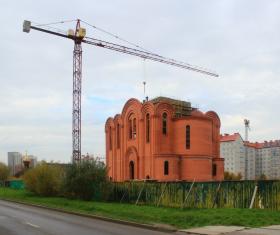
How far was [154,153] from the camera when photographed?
6831 cm

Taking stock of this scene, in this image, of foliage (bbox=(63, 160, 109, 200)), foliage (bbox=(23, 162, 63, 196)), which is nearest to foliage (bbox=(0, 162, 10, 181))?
foliage (bbox=(23, 162, 63, 196))

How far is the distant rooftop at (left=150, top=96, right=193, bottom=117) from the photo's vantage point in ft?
239

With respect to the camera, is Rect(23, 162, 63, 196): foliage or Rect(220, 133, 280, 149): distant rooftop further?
Rect(220, 133, 280, 149): distant rooftop

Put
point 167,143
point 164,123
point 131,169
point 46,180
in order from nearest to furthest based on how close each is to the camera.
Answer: point 46,180
point 167,143
point 164,123
point 131,169

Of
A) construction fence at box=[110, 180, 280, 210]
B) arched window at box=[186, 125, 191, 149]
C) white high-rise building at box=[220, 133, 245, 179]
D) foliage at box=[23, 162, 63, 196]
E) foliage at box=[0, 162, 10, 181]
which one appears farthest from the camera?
white high-rise building at box=[220, 133, 245, 179]

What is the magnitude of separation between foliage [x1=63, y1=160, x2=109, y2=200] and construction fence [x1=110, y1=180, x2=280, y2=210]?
2.92 meters

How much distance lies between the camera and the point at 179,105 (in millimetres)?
74500

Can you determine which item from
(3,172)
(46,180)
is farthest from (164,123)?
(3,172)

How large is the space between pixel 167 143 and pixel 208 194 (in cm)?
4458

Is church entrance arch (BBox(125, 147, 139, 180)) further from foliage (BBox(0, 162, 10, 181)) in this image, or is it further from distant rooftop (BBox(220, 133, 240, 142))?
distant rooftop (BBox(220, 133, 240, 142))

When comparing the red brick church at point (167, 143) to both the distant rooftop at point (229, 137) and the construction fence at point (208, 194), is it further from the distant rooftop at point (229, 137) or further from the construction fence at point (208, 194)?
the distant rooftop at point (229, 137)

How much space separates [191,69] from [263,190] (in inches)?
3204

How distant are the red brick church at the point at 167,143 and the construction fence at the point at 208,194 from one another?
3596 cm

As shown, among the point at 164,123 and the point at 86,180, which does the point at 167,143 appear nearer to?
the point at 164,123
